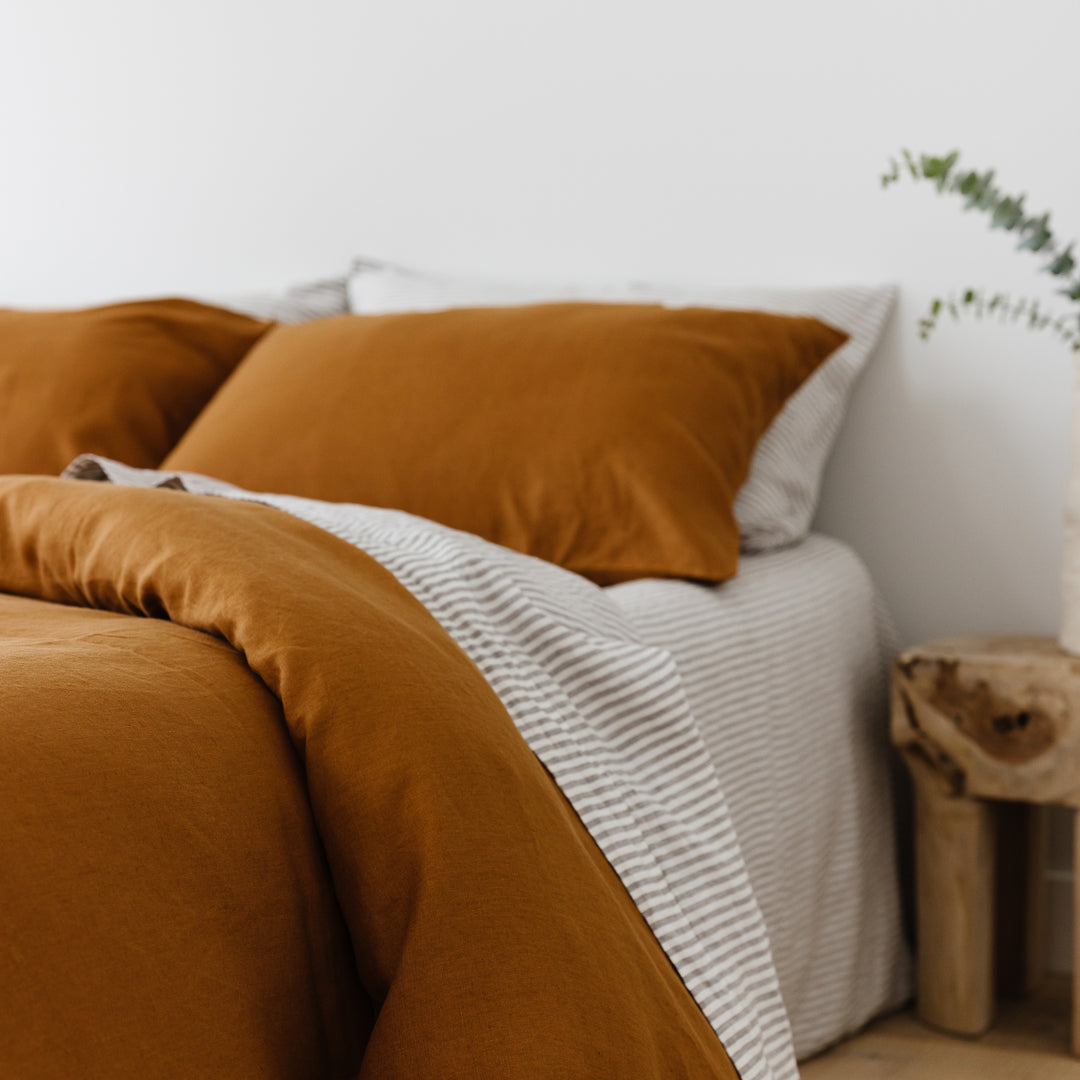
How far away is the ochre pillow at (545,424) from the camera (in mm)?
1554

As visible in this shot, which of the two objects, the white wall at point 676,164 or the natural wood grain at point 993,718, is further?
the white wall at point 676,164

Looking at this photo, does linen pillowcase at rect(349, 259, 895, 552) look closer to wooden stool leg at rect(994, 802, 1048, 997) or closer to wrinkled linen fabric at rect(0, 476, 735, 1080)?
wooden stool leg at rect(994, 802, 1048, 997)

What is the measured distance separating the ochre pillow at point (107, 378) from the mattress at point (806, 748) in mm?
825

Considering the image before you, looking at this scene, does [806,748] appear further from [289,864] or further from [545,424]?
[289,864]

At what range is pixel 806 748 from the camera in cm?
155

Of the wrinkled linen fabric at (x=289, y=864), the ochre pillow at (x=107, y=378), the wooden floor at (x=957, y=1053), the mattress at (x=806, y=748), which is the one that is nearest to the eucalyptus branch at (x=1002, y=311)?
the mattress at (x=806, y=748)

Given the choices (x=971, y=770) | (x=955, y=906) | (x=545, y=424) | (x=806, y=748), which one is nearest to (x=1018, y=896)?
(x=955, y=906)

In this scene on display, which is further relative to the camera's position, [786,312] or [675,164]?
[675,164]

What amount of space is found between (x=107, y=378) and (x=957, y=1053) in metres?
1.42

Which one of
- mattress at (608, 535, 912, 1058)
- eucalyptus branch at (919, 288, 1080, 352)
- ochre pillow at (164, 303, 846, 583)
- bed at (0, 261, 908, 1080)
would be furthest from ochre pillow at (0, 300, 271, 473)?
eucalyptus branch at (919, 288, 1080, 352)

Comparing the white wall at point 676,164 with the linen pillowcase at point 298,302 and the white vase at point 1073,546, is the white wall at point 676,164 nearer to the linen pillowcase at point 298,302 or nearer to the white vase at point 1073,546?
the linen pillowcase at point 298,302

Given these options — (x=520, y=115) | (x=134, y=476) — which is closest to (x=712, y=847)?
(x=134, y=476)

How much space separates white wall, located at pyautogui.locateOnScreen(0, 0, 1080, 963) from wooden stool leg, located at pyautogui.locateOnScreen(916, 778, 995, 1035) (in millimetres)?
389

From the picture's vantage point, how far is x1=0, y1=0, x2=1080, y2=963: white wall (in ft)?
6.25
